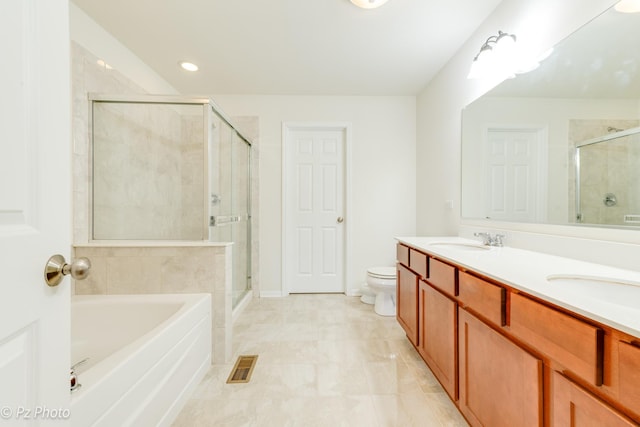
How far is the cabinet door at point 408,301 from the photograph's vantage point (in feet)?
5.90

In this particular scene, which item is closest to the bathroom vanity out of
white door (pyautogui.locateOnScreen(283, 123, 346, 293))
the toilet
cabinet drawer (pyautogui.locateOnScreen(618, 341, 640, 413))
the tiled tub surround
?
cabinet drawer (pyautogui.locateOnScreen(618, 341, 640, 413))

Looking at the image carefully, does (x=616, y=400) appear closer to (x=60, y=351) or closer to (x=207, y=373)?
(x=60, y=351)

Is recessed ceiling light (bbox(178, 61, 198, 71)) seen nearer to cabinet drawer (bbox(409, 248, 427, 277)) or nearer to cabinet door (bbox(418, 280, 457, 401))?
cabinet drawer (bbox(409, 248, 427, 277))

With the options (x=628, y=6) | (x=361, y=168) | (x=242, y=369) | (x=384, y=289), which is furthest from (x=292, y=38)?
(x=242, y=369)

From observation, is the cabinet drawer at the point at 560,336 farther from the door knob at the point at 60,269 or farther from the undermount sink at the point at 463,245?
the door knob at the point at 60,269

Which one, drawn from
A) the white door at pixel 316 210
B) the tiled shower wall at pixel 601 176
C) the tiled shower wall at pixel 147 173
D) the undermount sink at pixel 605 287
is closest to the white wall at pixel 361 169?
the white door at pixel 316 210

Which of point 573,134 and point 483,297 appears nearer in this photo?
point 483,297

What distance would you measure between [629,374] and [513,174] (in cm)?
140

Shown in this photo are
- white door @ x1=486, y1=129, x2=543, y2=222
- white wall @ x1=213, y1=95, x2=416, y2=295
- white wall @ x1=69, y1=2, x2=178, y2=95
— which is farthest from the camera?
white wall @ x1=213, y1=95, x2=416, y2=295

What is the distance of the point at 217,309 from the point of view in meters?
1.82

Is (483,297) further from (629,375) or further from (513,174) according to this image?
(513,174)

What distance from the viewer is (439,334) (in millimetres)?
1466

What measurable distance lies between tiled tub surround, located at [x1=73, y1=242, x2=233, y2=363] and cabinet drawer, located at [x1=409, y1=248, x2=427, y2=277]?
1272 mm

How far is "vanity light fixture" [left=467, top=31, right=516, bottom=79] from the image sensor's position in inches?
65.6
